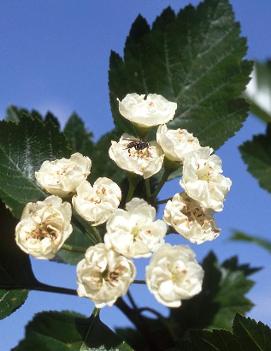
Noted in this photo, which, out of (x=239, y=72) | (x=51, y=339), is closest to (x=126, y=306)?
(x=51, y=339)

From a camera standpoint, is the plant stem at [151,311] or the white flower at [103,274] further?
the plant stem at [151,311]

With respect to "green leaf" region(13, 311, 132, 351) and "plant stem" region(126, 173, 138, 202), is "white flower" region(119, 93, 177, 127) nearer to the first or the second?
"plant stem" region(126, 173, 138, 202)

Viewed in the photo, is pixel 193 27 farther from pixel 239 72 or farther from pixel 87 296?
pixel 87 296

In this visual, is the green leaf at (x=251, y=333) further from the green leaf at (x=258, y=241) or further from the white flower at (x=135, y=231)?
the green leaf at (x=258, y=241)

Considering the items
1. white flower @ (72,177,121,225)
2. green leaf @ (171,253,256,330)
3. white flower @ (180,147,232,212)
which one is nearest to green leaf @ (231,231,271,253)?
green leaf @ (171,253,256,330)

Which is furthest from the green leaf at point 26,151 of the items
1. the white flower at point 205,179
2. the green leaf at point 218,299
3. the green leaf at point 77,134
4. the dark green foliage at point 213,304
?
the green leaf at point 218,299

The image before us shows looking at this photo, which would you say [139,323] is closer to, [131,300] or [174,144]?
[131,300]
